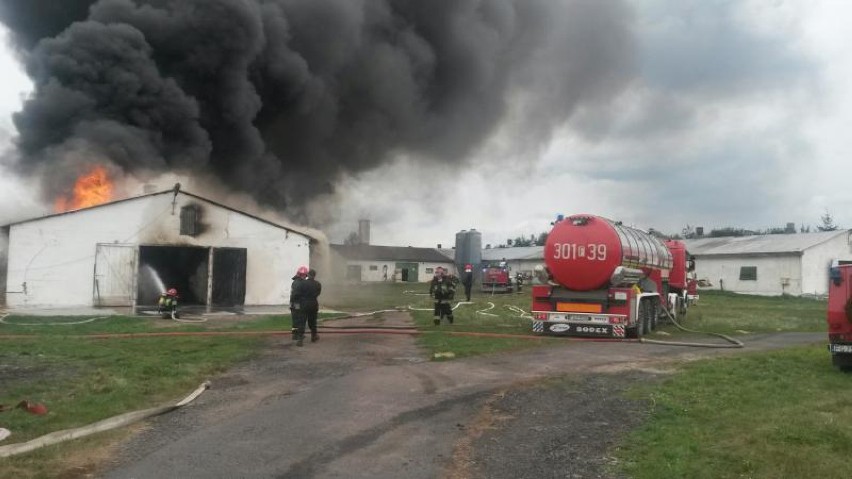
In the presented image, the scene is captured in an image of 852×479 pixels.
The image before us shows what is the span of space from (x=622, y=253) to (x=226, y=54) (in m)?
15.7

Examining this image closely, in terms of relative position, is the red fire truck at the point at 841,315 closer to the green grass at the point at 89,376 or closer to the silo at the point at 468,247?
the green grass at the point at 89,376

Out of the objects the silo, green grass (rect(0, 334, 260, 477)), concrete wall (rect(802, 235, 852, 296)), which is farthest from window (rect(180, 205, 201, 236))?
concrete wall (rect(802, 235, 852, 296))

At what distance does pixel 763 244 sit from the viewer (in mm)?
41250

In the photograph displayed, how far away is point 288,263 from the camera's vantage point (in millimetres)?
23594

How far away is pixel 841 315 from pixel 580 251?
5.75 m

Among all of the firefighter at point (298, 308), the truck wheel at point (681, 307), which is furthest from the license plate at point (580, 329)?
the truck wheel at point (681, 307)

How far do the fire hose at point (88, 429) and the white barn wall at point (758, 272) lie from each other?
38369 millimetres

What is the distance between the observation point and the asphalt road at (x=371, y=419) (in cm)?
499

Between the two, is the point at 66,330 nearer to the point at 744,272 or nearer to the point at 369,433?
the point at 369,433

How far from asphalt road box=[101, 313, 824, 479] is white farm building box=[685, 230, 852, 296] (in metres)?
31.2

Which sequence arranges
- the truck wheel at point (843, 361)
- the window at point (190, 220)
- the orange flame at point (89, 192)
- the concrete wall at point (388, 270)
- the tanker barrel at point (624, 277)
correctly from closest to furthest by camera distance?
1. the truck wheel at point (843, 361)
2. the tanker barrel at point (624, 277)
3. the orange flame at point (89, 192)
4. the window at point (190, 220)
5. the concrete wall at point (388, 270)

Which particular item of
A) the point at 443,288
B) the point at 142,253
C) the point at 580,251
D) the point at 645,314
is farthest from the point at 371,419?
the point at 142,253

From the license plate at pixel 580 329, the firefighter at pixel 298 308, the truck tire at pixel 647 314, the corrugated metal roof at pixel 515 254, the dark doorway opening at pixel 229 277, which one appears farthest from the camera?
the corrugated metal roof at pixel 515 254

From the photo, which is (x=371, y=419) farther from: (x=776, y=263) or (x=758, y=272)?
(x=758, y=272)
